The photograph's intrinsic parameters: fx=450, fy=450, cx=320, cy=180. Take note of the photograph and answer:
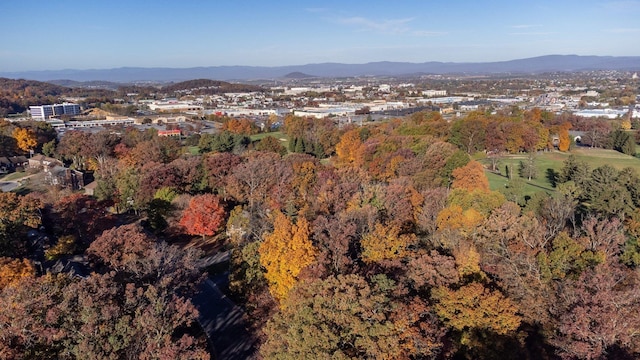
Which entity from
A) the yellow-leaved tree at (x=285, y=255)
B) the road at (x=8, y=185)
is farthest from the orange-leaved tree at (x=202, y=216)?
the road at (x=8, y=185)

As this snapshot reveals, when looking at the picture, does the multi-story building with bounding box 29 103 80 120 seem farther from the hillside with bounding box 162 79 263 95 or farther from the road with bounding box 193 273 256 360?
the road with bounding box 193 273 256 360

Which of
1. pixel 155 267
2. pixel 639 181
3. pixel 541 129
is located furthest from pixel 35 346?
pixel 541 129

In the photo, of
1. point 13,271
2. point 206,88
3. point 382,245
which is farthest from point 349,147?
point 206,88

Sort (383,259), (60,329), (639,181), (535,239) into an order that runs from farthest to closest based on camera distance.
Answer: (639,181)
(535,239)
(383,259)
(60,329)

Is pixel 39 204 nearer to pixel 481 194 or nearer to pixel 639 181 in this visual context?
pixel 481 194

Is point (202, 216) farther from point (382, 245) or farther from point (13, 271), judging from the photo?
point (382, 245)

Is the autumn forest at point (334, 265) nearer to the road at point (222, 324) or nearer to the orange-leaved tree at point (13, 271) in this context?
the orange-leaved tree at point (13, 271)
